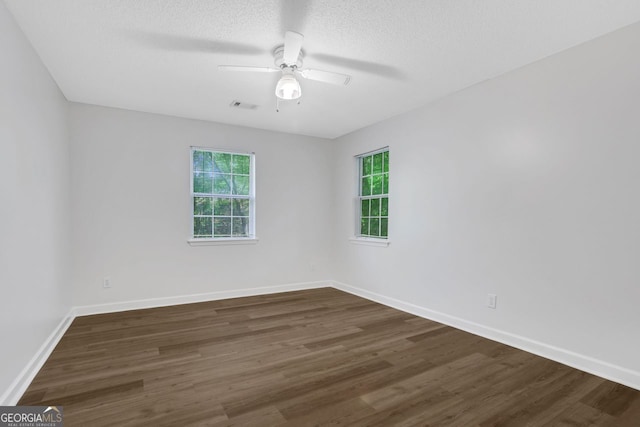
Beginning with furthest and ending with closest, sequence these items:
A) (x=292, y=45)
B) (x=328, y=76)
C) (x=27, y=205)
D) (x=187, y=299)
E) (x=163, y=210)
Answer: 1. (x=187, y=299)
2. (x=163, y=210)
3. (x=328, y=76)
4. (x=27, y=205)
5. (x=292, y=45)

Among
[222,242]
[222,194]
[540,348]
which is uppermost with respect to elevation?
[222,194]

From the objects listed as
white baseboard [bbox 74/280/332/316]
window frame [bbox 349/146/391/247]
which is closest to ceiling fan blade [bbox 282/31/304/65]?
window frame [bbox 349/146/391/247]

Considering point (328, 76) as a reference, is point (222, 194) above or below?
below

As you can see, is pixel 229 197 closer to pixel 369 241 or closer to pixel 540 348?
pixel 369 241

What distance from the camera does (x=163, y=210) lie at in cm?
418

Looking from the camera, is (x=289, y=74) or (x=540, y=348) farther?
(x=540, y=348)

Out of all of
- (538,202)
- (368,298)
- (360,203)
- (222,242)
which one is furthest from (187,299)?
(538,202)

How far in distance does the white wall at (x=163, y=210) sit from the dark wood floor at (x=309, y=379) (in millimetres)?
755

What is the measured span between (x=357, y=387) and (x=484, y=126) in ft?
8.57

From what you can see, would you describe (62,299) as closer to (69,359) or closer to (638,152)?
(69,359)

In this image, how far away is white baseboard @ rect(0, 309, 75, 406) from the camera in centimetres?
191

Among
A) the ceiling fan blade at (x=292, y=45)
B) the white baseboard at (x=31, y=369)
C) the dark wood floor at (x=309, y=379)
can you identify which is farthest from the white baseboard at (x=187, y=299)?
the ceiling fan blade at (x=292, y=45)

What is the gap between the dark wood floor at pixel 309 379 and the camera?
185cm

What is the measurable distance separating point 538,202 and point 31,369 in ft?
13.3
